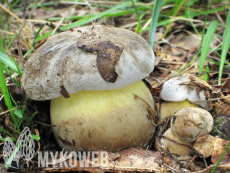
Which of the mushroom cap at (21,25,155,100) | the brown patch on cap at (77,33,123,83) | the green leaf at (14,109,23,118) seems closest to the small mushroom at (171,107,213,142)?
the mushroom cap at (21,25,155,100)

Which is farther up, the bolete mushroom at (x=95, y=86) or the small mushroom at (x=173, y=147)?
the bolete mushroom at (x=95, y=86)

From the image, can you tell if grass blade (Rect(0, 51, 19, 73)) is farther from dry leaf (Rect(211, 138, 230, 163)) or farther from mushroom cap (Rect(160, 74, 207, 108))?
dry leaf (Rect(211, 138, 230, 163))

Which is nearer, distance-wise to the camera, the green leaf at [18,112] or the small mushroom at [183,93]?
the green leaf at [18,112]

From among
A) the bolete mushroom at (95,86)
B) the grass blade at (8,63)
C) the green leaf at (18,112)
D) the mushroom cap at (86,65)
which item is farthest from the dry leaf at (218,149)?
the grass blade at (8,63)

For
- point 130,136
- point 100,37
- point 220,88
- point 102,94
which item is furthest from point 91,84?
point 220,88

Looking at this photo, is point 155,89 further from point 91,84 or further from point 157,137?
point 91,84

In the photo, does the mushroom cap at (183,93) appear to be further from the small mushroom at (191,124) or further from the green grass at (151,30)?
the green grass at (151,30)

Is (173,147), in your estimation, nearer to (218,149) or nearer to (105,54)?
(218,149)
